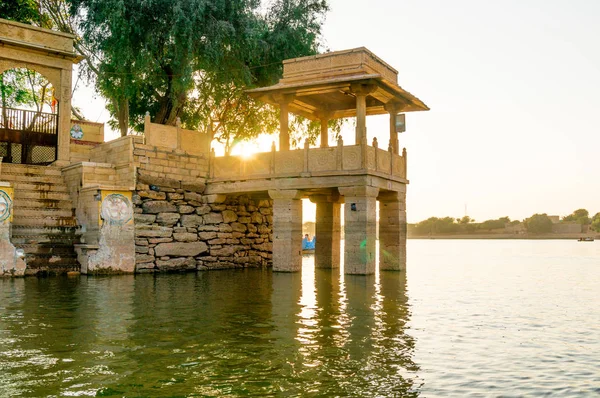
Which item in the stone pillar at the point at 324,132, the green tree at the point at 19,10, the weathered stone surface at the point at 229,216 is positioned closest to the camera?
the weathered stone surface at the point at 229,216

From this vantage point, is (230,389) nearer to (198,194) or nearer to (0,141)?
(198,194)

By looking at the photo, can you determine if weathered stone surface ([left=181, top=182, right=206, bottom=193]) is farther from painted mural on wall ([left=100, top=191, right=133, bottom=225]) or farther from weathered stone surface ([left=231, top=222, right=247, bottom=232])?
painted mural on wall ([left=100, top=191, right=133, bottom=225])

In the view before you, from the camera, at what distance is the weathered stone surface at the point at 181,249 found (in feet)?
67.4

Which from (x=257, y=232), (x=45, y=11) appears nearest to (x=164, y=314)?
(x=257, y=232)

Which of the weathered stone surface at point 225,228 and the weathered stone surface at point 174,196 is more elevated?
the weathered stone surface at point 174,196

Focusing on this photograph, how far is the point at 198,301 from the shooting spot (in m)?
12.4

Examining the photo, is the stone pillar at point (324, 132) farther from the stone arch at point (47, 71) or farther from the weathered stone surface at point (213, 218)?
the stone arch at point (47, 71)

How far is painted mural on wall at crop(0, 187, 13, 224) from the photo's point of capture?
16.9 meters

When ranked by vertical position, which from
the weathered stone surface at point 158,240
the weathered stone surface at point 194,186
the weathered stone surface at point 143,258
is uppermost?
the weathered stone surface at point 194,186

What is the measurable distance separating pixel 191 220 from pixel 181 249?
113 centimetres

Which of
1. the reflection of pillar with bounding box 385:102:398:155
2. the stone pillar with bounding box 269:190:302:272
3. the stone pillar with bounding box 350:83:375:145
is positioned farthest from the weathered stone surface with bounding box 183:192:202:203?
the reflection of pillar with bounding box 385:102:398:155

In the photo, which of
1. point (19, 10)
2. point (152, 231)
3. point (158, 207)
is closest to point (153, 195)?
point (158, 207)

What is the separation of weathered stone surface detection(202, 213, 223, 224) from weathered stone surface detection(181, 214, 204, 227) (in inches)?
8.5

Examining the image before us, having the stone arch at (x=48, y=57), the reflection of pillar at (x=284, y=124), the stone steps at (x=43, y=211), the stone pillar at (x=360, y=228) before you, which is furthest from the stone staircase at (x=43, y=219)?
the stone pillar at (x=360, y=228)
